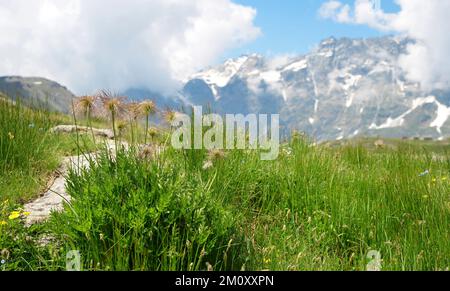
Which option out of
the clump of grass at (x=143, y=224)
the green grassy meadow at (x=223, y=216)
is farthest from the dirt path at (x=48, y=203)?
the clump of grass at (x=143, y=224)

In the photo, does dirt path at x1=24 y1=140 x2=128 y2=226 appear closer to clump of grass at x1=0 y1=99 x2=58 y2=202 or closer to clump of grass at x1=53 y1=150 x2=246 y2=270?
clump of grass at x1=0 y1=99 x2=58 y2=202

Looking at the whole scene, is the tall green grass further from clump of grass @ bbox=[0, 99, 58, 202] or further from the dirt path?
clump of grass @ bbox=[0, 99, 58, 202]

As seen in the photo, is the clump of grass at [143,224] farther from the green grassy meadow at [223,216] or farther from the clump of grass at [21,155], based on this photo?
the clump of grass at [21,155]

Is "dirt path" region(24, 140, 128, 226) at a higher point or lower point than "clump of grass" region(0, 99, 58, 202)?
lower

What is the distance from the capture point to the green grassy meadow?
3625 mm

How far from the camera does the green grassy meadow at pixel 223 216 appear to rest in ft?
11.9

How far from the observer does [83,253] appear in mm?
3652

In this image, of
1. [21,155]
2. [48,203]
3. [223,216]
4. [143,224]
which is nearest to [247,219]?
[223,216]

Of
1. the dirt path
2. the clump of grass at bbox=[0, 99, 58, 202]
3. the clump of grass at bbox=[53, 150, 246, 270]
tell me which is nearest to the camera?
the clump of grass at bbox=[53, 150, 246, 270]

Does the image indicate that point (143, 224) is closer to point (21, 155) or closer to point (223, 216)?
point (223, 216)

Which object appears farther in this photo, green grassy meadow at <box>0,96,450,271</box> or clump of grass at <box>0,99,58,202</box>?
clump of grass at <box>0,99,58,202</box>

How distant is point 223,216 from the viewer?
4035mm

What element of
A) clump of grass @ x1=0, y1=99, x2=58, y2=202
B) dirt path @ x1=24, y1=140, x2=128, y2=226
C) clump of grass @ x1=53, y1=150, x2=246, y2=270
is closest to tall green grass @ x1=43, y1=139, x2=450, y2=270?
clump of grass @ x1=53, y1=150, x2=246, y2=270

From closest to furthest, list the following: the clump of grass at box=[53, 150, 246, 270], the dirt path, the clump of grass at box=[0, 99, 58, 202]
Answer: the clump of grass at box=[53, 150, 246, 270], the dirt path, the clump of grass at box=[0, 99, 58, 202]
